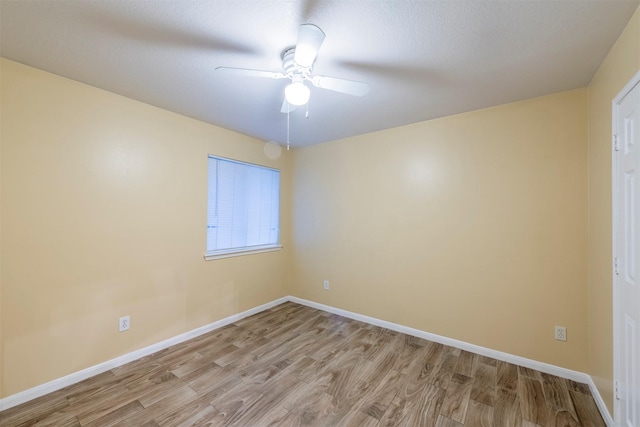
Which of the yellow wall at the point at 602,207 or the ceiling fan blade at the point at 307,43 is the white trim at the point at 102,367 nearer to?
the ceiling fan blade at the point at 307,43

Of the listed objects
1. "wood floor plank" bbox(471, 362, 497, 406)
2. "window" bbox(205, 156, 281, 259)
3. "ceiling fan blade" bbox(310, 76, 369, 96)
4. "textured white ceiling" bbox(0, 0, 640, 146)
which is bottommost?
"wood floor plank" bbox(471, 362, 497, 406)

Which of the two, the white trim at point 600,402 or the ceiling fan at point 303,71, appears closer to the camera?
the ceiling fan at point 303,71

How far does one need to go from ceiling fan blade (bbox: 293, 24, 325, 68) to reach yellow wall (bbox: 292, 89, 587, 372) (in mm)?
1872

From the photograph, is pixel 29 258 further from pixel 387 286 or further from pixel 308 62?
pixel 387 286

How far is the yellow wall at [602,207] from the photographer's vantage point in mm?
1535

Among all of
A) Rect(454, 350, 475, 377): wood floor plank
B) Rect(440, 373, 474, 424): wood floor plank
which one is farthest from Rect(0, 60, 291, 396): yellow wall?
Rect(454, 350, 475, 377): wood floor plank

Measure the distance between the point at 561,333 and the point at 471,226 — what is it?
1.09m

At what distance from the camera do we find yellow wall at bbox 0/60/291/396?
72.6 inches

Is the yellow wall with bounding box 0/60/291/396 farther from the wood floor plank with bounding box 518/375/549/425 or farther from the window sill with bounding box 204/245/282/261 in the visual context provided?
the wood floor plank with bounding box 518/375/549/425

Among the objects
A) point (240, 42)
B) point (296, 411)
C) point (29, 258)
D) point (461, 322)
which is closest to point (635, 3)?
point (240, 42)

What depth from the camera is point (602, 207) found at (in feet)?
5.86

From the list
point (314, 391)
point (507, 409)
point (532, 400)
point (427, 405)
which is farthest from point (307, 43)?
point (532, 400)

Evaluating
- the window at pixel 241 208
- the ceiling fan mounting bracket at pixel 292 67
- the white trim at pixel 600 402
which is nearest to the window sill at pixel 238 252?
the window at pixel 241 208

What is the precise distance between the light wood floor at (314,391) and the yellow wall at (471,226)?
0.40 meters
